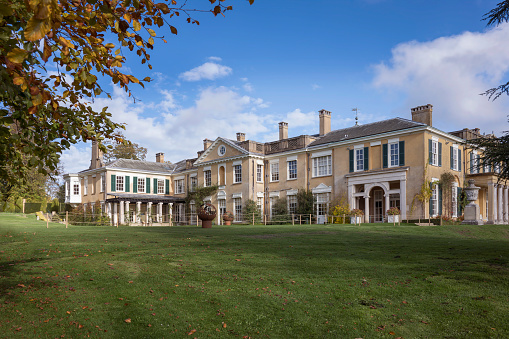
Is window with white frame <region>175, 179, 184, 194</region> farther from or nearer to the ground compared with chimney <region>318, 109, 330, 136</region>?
nearer to the ground

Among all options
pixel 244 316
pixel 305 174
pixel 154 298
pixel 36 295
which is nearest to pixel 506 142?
pixel 244 316

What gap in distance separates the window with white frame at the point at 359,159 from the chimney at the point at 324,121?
232 inches

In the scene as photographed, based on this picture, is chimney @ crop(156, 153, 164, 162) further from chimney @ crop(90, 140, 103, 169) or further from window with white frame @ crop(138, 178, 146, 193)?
window with white frame @ crop(138, 178, 146, 193)

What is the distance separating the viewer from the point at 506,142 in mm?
11062

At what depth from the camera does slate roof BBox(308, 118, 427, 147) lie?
95.1ft

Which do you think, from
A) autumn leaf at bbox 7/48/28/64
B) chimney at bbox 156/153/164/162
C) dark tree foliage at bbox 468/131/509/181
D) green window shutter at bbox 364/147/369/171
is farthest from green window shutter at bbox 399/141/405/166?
chimney at bbox 156/153/164/162

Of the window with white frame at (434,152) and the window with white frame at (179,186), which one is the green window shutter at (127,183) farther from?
the window with white frame at (434,152)

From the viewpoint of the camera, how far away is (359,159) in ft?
101

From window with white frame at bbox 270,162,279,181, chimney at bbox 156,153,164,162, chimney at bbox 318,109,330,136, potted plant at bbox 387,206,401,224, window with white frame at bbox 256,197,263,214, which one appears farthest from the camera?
chimney at bbox 156,153,164,162

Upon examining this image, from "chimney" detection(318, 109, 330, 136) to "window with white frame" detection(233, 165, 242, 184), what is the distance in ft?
26.7

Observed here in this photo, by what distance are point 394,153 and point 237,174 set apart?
48.5 feet

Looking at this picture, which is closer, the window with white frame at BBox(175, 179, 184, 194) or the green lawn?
the green lawn

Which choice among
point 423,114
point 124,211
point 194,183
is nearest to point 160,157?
point 194,183

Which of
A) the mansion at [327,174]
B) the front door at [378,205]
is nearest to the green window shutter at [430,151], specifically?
the mansion at [327,174]
